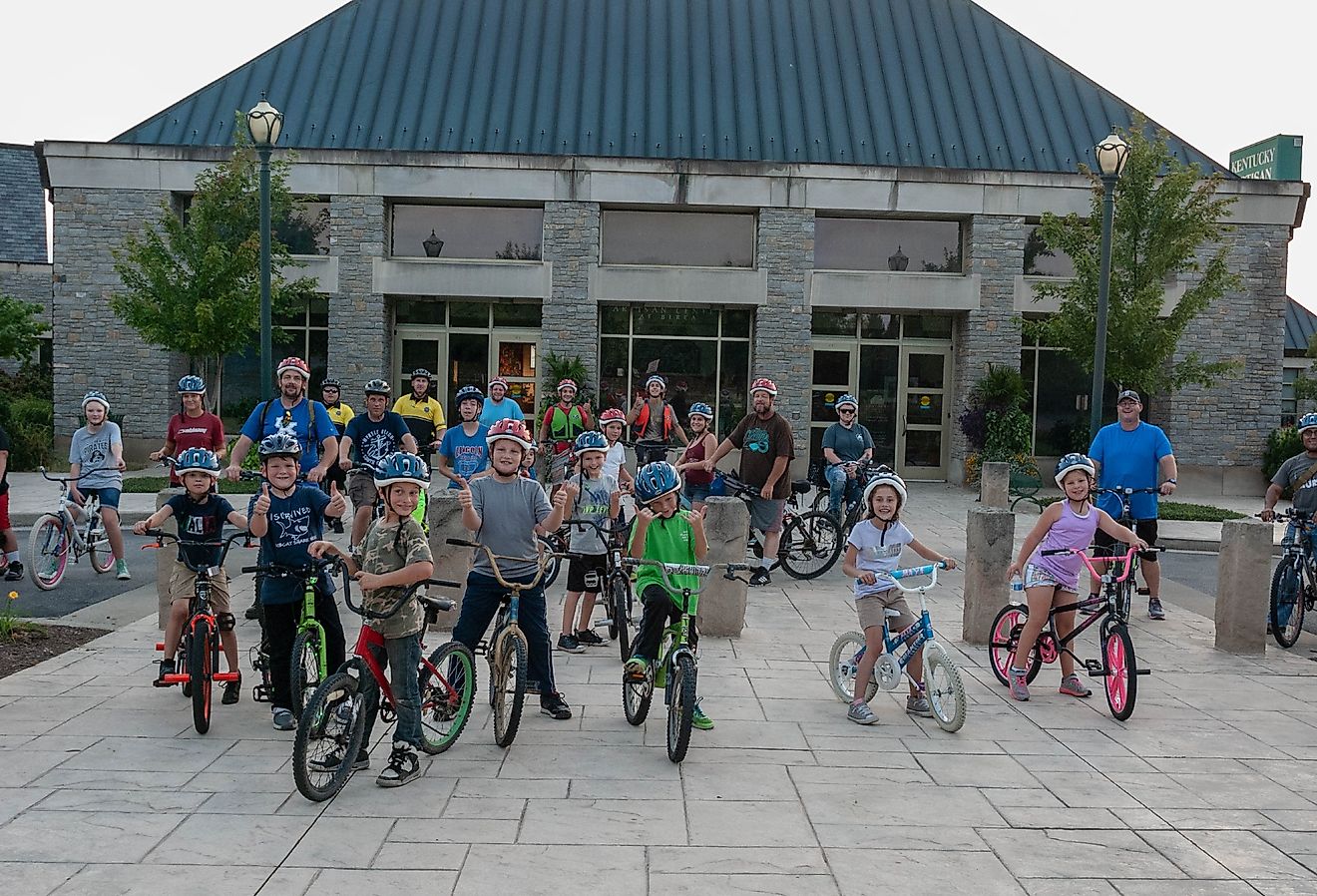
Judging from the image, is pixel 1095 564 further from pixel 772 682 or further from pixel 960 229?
pixel 960 229

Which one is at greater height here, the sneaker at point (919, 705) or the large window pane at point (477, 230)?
the large window pane at point (477, 230)

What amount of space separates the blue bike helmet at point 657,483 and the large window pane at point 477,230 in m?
18.4

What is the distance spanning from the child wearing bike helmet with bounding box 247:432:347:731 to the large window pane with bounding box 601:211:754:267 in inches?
709

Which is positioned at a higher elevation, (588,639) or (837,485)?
(837,485)

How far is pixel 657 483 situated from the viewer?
21.3ft

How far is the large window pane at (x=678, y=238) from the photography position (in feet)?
79.6

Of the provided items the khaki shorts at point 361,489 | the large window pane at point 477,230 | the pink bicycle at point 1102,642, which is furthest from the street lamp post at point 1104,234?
the large window pane at point 477,230

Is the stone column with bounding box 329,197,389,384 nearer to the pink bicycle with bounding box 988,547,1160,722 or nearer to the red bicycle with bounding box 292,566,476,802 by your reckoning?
the pink bicycle with bounding box 988,547,1160,722

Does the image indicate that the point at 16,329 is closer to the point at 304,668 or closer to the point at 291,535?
the point at 291,535

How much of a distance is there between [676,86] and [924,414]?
9020 mm

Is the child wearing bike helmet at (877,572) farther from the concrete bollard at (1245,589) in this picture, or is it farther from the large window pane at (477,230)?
the large window pane at (477,230)

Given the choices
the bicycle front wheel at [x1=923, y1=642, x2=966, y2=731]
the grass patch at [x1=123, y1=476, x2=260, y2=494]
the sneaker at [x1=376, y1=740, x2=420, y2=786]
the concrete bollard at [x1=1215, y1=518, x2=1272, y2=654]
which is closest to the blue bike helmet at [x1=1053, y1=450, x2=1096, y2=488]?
the bicycle front wheel at [x1=923, y1=642, x2=966, y2=731]

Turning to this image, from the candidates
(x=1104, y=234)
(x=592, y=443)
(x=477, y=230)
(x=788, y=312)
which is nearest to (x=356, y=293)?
(x=477, y=230)

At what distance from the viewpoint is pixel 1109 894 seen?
4527mm
